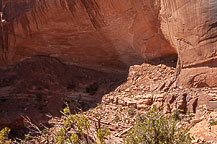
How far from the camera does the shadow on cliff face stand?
36.1 ft

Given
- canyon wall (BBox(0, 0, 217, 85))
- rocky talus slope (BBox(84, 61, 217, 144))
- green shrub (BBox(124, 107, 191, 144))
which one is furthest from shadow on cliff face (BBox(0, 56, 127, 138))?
green shrub (BBox(124, 107, 191, 144))

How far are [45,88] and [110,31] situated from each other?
192 inches

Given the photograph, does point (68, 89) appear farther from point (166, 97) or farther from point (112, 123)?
point (166, 97)

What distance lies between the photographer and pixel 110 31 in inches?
435

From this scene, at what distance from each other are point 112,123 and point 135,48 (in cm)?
392

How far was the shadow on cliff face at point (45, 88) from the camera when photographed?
11000 mm

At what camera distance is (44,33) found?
41.5ft

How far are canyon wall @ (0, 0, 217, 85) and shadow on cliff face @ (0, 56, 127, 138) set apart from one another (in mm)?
654

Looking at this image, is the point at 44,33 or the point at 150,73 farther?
the point at 44,33

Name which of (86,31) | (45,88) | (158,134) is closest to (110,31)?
(86,31)

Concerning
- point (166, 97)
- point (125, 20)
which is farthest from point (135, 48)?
point (166, 97)

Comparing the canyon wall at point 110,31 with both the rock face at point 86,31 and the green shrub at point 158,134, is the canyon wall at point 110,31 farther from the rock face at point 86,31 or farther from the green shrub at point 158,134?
the green shrub at point 158,134

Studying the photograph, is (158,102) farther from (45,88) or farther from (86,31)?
(45,88)

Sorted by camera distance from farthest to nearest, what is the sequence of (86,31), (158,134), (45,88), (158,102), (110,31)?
(45,88), (86,31), (110,31), (158,102), (158,134)
